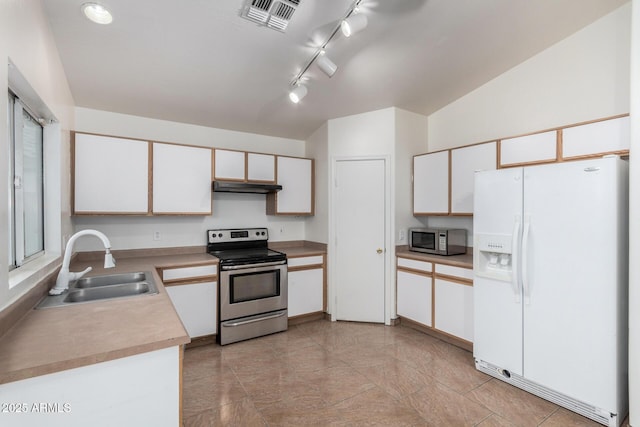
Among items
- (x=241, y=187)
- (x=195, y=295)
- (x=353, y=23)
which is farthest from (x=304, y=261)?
(x=353, y=23)

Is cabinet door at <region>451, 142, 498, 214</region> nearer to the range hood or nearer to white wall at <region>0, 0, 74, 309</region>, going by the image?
the range hood

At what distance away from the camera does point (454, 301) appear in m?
3.02

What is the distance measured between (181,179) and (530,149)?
335 cm

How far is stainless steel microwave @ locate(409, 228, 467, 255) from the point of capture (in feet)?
10.8

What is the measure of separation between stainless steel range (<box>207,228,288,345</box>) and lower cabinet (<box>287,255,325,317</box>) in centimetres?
14

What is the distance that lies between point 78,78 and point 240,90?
4.33 feet

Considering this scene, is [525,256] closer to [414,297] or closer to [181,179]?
[414,297]

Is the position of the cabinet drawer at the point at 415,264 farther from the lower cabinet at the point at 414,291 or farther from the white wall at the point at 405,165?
the white wall at the point at 405,165

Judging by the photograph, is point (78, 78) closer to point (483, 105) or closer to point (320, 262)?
point (320, 262)

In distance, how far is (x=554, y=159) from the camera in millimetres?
2547

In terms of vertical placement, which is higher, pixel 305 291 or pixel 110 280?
pixel 110 280

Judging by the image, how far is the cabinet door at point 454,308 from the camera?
9.52 ft

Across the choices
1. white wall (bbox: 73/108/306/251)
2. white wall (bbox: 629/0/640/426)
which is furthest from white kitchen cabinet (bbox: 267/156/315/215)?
white wall (bbox: 629/0/640/426)

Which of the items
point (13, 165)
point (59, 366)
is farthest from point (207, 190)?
point (59, 366)
